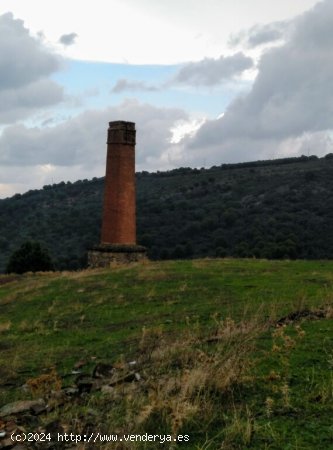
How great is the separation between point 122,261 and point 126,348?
1782cm

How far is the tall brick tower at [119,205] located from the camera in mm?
26312

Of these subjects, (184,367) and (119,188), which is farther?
(119,188)

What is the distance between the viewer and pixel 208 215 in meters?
60.8

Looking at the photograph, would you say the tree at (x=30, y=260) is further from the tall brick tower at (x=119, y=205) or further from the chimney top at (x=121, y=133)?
the chimney top at (x=121, y=133)

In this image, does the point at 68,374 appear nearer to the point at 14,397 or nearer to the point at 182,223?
the point at 14,397

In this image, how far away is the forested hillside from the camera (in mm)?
48219

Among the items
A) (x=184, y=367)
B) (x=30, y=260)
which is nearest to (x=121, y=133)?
(x=30, y=260)

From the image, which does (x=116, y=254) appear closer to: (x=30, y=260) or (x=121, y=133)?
(x=121, y=133)

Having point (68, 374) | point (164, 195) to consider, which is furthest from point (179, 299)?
point (164, 195)

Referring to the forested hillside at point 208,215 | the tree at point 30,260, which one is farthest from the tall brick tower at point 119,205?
the forested hillside at point 208,215

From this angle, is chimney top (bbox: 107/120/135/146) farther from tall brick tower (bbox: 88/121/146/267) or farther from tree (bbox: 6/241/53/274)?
tree (bbox: 6/241/53/274)

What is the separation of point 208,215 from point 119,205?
115 feet

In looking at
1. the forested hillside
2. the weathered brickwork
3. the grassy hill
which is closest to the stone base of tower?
the weathered brickwork

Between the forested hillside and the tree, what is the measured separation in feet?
27.2
